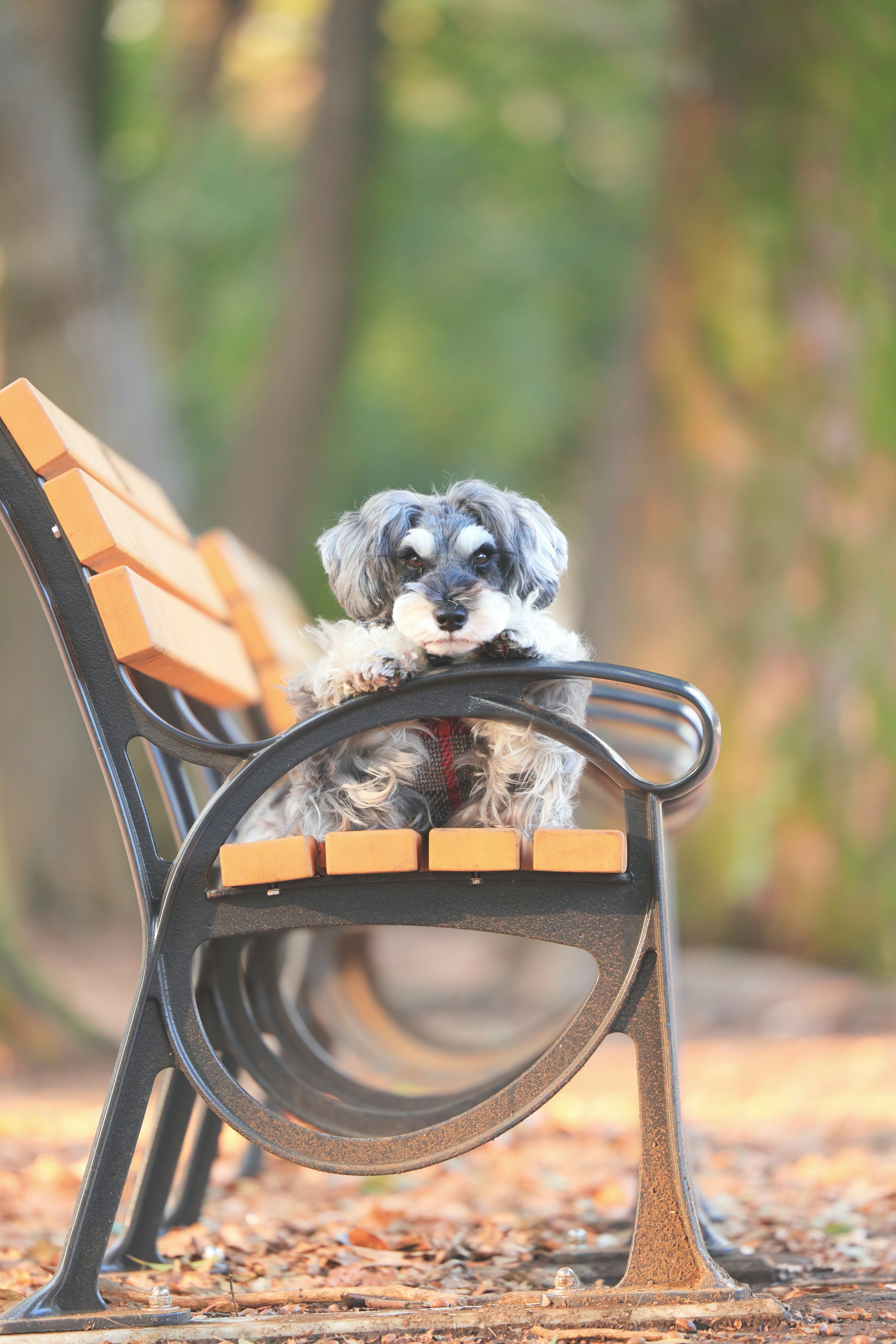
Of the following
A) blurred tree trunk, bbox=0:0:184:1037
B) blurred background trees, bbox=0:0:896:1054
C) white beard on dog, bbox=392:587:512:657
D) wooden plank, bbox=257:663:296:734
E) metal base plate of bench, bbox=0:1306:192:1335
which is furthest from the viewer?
blurred tree trunk, bbox=0:0:184:1037

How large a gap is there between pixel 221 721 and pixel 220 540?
28.9 inches

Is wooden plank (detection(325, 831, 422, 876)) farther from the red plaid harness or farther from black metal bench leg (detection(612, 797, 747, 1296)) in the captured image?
black metal bench leg (detection(612, 797, 747, 1296))

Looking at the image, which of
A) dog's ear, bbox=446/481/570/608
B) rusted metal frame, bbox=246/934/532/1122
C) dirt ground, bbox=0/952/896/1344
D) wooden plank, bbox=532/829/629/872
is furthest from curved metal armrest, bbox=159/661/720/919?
dirt ground, bbox=0/952/896/1344

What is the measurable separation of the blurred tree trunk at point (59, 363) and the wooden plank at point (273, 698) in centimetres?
431

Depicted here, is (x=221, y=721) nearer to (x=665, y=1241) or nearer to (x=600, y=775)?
(x=600, y=775)

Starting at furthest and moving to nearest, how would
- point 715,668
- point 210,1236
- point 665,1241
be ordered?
point 715,668 < point 210,1236 < point 665,1241

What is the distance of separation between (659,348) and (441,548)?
6.16 m

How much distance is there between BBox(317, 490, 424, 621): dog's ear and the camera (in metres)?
2.11

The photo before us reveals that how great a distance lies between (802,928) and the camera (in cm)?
710

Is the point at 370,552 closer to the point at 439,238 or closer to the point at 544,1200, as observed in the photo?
the point at 544,1200

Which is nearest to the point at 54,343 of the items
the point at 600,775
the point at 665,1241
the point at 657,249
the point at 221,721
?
the point at 657,249

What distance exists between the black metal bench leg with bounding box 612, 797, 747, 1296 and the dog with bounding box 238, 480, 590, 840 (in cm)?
24

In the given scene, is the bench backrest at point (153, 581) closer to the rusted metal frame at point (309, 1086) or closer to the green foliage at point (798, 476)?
the rusted metal frame at point (309, 1086)

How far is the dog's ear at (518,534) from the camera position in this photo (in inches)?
83.7
